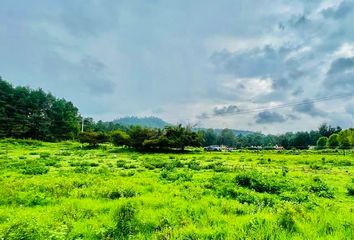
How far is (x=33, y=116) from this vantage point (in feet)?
331

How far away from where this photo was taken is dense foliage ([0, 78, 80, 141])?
95250 mm

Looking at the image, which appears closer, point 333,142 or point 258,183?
point 258,183

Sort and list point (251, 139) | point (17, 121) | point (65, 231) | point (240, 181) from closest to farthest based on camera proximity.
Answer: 1. point (65, 231)
2. point (240, 181)
3. point (17, 121)
4. point (251, 139)

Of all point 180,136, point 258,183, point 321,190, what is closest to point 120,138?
point 180,136

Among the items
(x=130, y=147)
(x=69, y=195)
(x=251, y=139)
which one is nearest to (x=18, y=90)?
(x=130, y=147)

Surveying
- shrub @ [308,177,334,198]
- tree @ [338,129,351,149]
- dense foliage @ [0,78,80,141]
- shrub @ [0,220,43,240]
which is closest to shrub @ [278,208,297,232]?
shrub @ [0,220,43,240]

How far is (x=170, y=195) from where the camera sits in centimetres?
1484

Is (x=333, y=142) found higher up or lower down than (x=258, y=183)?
higher up

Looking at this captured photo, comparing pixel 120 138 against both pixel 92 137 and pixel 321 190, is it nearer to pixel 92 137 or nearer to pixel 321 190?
pixel 92 137

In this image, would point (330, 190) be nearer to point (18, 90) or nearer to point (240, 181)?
point (240, 181)

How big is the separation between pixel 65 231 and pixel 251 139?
185m

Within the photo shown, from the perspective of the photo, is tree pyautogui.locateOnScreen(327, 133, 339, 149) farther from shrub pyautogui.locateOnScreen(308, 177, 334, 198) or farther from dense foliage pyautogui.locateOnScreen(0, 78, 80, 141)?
shrub pyautogui.locateOnScreen(308, 177, 334, 198)

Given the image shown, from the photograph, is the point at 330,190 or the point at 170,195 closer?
the point at 170,195

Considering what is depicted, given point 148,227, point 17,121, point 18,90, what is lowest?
point 148,227
